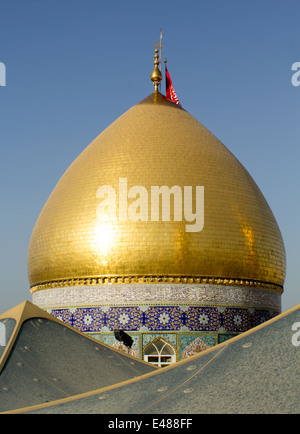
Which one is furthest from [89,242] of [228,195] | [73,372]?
[73,372]

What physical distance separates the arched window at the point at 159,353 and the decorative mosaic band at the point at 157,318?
277 mm

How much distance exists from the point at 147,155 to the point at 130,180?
2.28 feet

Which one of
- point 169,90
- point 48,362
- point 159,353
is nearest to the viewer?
point 48,362

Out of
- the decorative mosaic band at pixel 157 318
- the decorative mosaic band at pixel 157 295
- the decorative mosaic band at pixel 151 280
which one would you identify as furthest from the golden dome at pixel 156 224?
the decorative mosaic band at pixel 157 318

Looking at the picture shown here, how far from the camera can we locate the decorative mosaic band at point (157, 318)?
11281 millimetres

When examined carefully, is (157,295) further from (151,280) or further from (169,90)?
(169,90)

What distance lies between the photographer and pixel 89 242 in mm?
11781

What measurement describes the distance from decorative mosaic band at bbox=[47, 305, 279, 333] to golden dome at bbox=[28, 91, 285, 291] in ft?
1.77

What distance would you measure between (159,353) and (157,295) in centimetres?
104

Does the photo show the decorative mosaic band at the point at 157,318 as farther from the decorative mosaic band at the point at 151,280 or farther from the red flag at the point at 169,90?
the red flag at the point at 169,90

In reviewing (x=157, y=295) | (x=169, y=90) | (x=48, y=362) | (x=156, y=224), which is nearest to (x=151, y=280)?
(x=157, y=295)

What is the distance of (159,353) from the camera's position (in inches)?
442

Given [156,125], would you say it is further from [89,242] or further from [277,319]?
[277,319]
